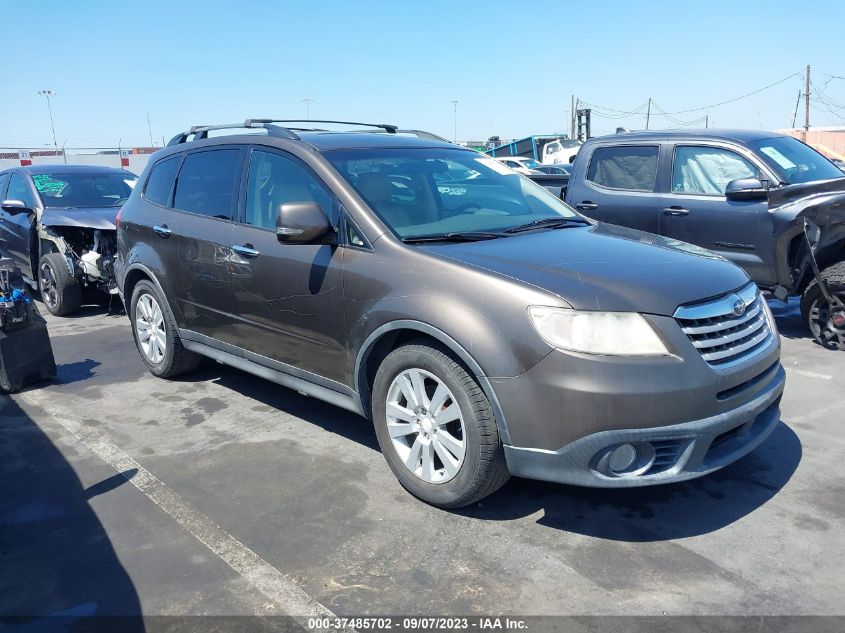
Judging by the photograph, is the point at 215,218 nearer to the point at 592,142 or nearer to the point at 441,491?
the point at 441,491

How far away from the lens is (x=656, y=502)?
3.46 m

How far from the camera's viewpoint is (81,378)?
5730 millimetres

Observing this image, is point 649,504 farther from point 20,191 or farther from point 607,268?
point 20,191

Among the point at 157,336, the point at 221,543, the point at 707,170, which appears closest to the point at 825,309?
the point at 707,170

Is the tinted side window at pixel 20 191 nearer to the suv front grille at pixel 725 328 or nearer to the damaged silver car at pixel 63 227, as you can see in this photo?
the damaged silver car at pixel 63 227

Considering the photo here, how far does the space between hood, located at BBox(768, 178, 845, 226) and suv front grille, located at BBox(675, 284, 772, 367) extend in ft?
9.44

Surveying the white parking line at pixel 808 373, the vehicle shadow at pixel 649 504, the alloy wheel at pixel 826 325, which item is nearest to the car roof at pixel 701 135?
the alloy wheel at pixel 826 325

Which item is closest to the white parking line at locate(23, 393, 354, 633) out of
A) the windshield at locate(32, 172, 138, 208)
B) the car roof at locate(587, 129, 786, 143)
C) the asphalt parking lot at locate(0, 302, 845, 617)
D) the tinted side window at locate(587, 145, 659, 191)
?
the asphalt parking lot at locate(0, 302, 845, 617)

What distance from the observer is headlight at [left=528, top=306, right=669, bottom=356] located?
288 cm

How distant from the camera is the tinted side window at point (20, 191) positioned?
8523 millimetres

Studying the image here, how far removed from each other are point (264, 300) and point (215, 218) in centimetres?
84

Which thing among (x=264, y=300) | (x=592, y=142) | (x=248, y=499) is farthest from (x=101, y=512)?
(x=592, y=142)

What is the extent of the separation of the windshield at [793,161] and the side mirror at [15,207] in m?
7.91

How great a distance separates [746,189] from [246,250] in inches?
169
